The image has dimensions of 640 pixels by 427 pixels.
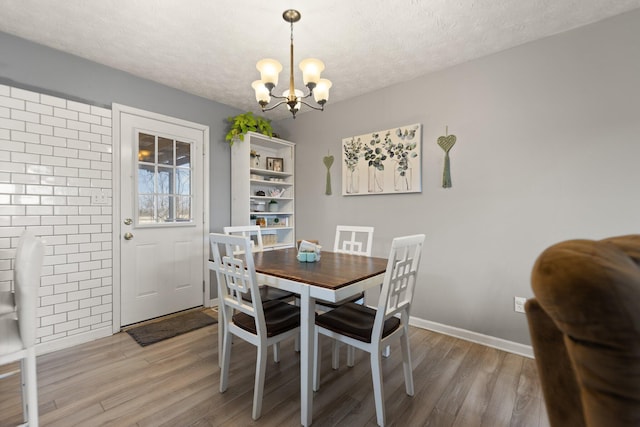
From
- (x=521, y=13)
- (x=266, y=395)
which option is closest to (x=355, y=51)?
(x=521, y=13)

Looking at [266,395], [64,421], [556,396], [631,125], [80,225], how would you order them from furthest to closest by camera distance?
1. [80,225]
2. [631,125]
3. [266,395]
4. [64,421]
5. [556,396]

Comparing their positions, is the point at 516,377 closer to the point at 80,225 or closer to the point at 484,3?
the point at 484,3

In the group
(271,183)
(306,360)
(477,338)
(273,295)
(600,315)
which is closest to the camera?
(600,315)

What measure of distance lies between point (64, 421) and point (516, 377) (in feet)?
9.05

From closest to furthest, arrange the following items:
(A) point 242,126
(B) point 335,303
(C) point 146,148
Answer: (B) point 335,303 → (C) point 146,148 → (A) point 242,126

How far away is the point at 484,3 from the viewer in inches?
71.2

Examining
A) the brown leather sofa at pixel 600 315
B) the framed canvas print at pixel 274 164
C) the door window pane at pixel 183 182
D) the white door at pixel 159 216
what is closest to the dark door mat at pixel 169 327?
the white door at pixel 159 216

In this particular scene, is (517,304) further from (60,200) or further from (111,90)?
(111,90)

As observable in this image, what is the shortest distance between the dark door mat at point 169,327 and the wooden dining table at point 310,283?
1.34 metres

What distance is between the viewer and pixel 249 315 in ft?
5.61

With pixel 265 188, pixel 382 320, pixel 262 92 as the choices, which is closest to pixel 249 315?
pixel 382 320

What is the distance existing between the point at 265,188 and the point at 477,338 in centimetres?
297

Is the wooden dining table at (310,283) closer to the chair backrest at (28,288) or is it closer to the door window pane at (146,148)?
the chair backrest at (28,288)

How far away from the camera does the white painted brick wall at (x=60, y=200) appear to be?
2117mm
